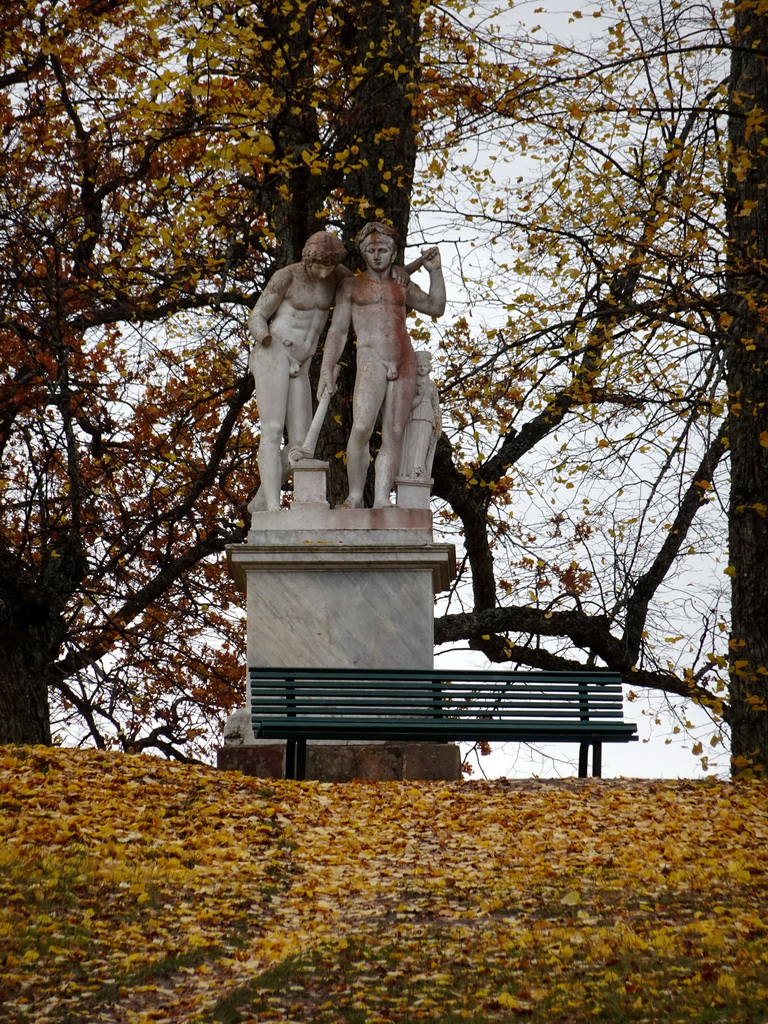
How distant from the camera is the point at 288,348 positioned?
10484 millimetres

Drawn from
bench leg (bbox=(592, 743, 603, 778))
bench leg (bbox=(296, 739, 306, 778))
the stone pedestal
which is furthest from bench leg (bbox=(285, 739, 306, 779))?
bench leg (bbox=(592, 743, 603, 778))

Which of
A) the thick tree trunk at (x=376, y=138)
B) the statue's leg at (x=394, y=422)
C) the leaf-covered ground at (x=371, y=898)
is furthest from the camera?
the thick tree trunk at (x=376, y=138)

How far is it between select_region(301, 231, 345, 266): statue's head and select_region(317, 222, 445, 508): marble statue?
20 cm

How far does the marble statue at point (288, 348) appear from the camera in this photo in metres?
10.4

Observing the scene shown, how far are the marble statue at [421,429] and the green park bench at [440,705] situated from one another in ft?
5.80

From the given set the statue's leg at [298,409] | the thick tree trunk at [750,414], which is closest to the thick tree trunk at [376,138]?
the statue's leg at [298,409]

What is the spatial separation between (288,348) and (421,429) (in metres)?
1.13

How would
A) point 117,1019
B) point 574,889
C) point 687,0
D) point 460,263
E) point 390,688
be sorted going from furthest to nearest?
point 460,263, point 687,0, point 390,688, point 574,889, point 117,1019

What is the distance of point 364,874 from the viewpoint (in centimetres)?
675

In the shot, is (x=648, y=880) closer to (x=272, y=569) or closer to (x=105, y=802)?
(x=105, y=802)

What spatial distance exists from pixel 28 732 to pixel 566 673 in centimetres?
476

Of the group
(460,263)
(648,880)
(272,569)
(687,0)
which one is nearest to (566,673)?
(272,569)

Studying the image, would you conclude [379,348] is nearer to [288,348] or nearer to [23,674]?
[288,348]

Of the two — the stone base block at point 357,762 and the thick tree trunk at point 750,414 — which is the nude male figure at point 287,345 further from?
the thick tree trunk at point 750,414
